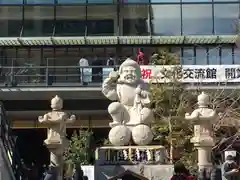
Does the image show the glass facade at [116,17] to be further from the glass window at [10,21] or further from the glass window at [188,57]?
the glass window at [188,57]

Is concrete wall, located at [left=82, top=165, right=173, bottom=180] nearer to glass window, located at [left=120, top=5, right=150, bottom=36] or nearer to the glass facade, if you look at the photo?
the glass facade

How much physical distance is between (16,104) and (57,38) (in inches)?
162

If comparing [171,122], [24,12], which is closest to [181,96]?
[171,122]

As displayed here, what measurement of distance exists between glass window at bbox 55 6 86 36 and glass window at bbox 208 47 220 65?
275 inches

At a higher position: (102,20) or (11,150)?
(102,20)

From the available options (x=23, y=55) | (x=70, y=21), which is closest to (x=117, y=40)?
(x=70, y=21)

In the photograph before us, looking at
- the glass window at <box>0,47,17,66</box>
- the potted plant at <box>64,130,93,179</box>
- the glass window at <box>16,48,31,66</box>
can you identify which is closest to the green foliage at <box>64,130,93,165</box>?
the potted plant at <box>64,130,93,179</box>

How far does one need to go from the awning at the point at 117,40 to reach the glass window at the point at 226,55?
558 mm

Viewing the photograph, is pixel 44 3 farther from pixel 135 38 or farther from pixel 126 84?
pixel 126 84

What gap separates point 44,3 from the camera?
35719 mm

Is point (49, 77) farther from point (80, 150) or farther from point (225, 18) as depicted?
point (225, 18)

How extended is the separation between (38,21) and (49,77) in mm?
5371

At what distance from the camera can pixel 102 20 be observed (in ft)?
117

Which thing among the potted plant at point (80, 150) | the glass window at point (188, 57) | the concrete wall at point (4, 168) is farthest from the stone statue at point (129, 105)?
the glass window at point (188, 57)
